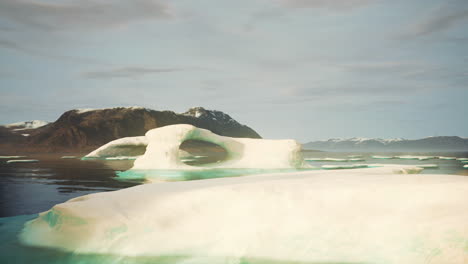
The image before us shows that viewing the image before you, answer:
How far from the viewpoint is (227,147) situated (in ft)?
70.4

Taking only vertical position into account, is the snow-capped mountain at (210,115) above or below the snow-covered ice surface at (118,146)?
above

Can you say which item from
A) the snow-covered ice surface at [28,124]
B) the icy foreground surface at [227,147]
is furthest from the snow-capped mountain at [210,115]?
the icy foreground surface at [227,147]

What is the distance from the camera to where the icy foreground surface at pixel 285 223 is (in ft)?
11.0

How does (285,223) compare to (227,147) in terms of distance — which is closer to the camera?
(285,223)

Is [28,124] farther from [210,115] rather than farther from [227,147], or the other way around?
[227,147]

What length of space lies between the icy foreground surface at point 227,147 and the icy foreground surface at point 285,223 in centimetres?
1409

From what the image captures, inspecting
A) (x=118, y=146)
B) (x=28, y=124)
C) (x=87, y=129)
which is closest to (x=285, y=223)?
(x=118, y=146)

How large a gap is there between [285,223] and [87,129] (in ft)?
311

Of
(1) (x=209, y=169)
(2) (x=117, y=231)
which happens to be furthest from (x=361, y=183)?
(1) (x=209, y=169)

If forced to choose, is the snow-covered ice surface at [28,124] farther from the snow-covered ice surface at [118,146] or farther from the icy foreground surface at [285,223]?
the icy foreground surface at [285,223]

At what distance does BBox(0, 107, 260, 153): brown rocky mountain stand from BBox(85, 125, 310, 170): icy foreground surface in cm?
6510

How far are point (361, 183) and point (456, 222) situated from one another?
3.71ft

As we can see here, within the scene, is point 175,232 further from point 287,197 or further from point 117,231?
point 287,197

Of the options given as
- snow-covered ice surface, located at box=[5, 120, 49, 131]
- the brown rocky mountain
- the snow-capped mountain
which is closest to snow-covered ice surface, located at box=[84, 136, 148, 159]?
the brown rocky mountain
